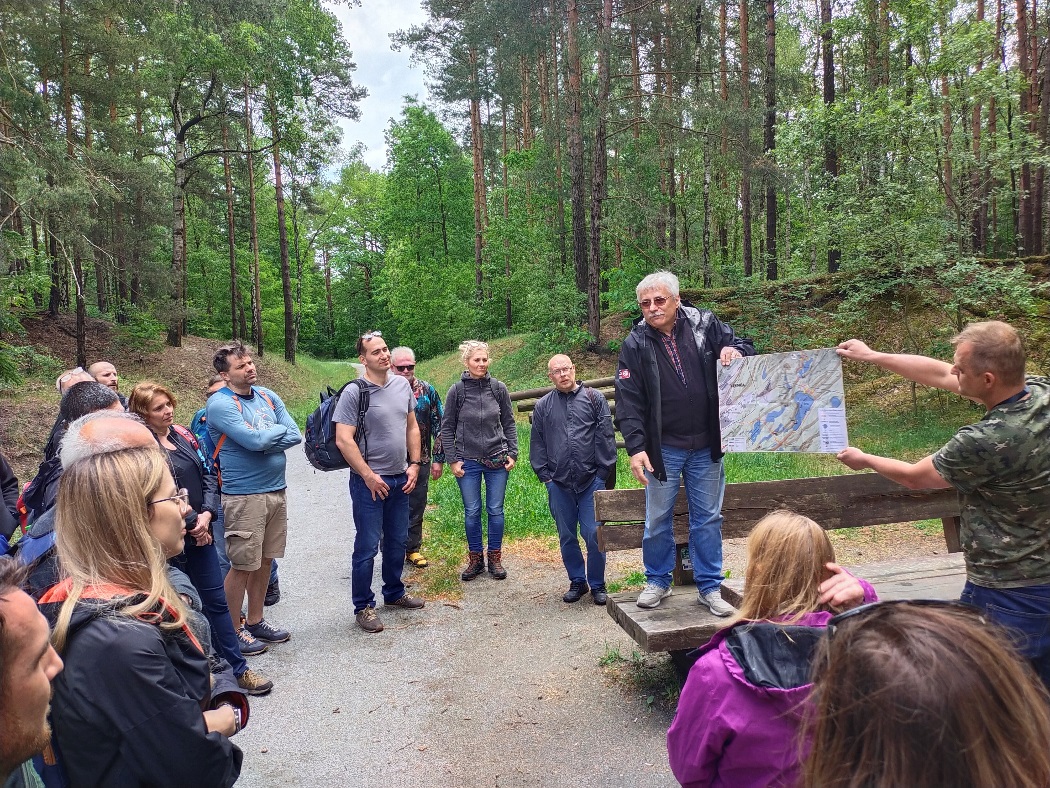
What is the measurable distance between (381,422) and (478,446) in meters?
1.18

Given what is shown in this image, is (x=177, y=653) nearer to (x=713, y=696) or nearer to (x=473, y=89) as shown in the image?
(x=713, y=696)

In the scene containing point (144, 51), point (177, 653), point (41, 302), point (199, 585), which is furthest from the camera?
point (41, 302)

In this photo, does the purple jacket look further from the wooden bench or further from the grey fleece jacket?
the grey fleece jacket

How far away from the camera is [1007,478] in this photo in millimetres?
2521

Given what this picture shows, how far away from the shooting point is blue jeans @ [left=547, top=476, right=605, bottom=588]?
5.57 metres

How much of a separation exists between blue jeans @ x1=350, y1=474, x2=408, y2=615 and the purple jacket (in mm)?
3714

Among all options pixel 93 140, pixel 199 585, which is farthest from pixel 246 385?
pixel 93 140

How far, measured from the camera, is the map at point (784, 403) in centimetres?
368

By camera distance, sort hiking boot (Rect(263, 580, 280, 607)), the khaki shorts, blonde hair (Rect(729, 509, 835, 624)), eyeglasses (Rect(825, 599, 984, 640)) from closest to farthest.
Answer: eyeglasses (Rect(825, 599, 984, 640)) < blonde hair (Rect(729, 509, 835, 624)) < the khaki shorts < hiking boot (Rect(263, 580, 280, 607))

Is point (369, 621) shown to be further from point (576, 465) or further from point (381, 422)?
point (576, 465)

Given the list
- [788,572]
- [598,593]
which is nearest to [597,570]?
[598,593]

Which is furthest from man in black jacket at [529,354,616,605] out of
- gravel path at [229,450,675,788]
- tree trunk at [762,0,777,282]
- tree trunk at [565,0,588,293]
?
tree trunk at [762,0,777,282]

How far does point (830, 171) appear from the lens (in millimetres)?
14062

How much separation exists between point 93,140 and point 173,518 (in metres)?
24.9
